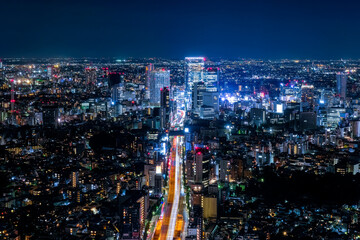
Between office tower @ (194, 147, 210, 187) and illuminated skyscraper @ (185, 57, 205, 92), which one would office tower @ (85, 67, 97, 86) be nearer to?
illuminated skyscraper @ (185, 57, 205, 92)

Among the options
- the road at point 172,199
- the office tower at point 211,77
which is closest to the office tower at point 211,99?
the office tower at point 211,77

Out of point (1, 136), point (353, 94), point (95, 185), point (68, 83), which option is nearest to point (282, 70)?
point (353, 94)

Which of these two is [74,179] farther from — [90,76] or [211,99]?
[90,76]

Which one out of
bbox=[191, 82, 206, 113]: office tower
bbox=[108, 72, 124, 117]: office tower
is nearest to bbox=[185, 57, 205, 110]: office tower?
bbox=[191, 82, 206, 113]: office tower

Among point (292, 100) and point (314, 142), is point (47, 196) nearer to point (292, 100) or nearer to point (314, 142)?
point (314, 142)

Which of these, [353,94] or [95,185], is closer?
[95,185]

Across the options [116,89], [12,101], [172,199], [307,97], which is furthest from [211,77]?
[172,199]
